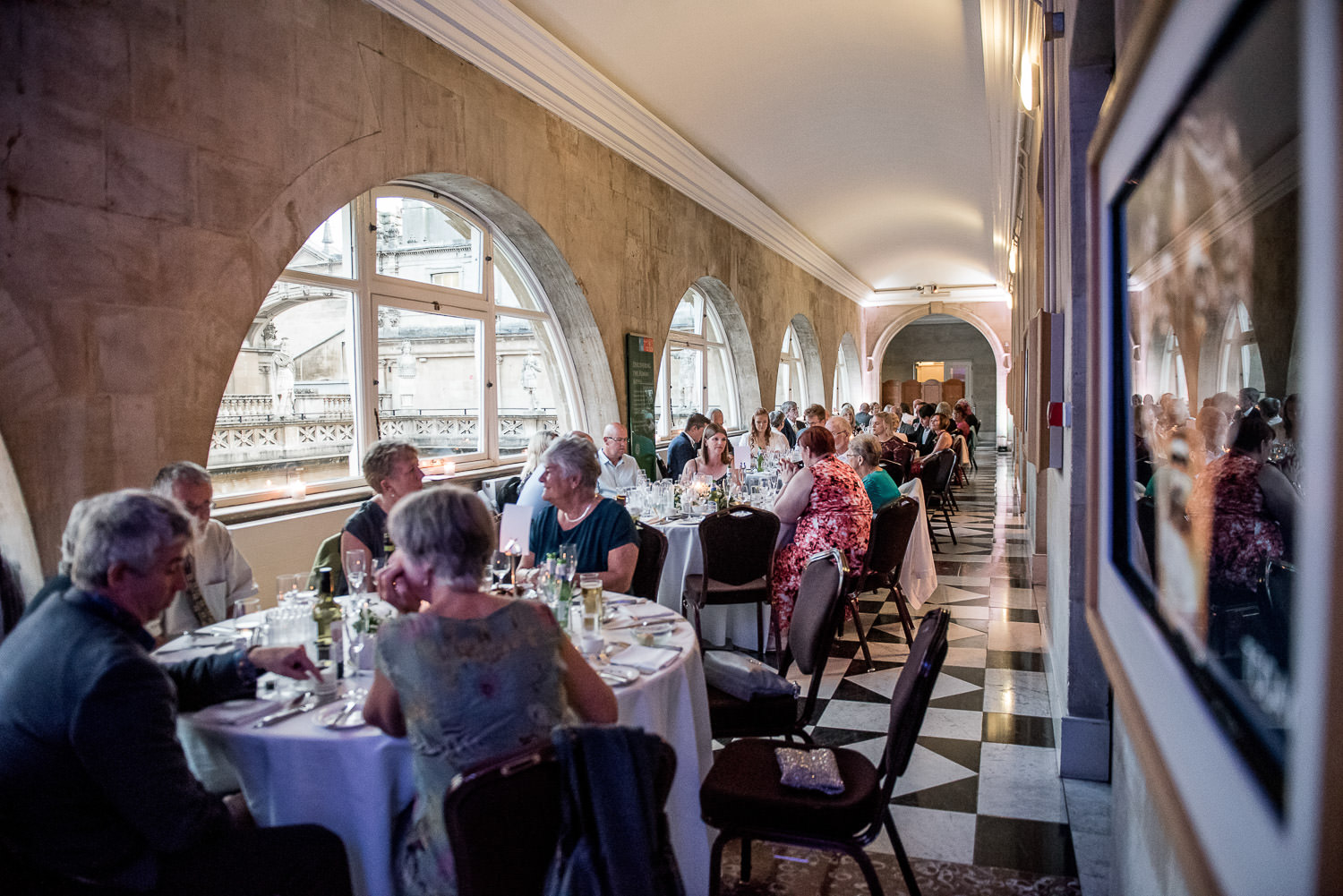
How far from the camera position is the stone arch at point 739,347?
12836 millimetres

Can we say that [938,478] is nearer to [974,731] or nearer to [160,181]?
[974,731]

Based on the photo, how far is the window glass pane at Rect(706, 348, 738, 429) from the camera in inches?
549

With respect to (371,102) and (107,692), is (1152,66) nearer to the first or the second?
(107,692)

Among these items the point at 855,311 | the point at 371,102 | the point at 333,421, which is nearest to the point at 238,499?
the point at 333,421

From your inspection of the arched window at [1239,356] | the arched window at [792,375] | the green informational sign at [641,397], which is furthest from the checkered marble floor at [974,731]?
the arched window at [792,375]

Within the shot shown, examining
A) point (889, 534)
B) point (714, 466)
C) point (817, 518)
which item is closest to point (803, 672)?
point (817, 518)

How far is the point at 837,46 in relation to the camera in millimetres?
7797

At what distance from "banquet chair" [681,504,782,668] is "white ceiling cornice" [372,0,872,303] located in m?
3.88

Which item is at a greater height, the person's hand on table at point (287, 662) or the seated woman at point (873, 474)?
the seated woman at point (873, 474)

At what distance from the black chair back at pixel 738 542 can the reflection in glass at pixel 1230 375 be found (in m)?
3.36

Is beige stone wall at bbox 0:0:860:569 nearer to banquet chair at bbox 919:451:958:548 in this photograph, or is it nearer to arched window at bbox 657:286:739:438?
banquet chair at bbox 919:451:958:548

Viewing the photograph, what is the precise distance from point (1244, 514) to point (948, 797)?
279 centimetres

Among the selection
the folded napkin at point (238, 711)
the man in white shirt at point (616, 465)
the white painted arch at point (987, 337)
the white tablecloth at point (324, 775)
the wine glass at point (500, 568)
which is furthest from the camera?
the white painted arch at point (987, 337)

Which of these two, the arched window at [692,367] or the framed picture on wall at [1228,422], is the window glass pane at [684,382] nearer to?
the arched window at [692,367]
